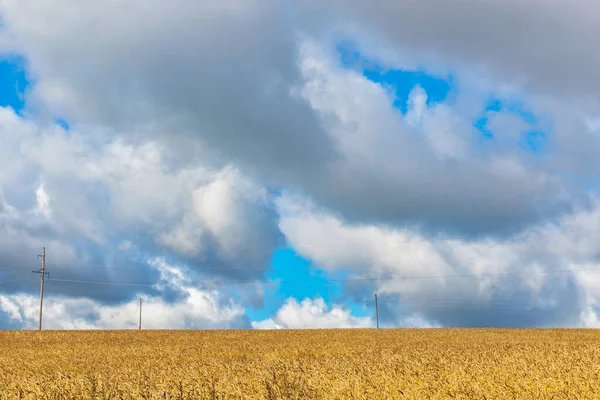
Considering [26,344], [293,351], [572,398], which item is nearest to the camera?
[572,398]

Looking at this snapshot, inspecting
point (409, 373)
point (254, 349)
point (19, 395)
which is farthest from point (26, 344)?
point (409, 373)

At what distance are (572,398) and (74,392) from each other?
299 inches

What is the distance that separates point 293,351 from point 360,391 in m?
16.8

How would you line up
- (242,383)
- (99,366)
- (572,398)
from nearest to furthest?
(572,398) → (242,383) → (99,366)

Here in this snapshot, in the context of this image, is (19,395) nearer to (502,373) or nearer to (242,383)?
(242,383)

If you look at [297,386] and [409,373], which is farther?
[409,373]

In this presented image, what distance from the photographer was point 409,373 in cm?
1026

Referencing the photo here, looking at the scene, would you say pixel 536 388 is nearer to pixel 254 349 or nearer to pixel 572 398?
pixel 572 398

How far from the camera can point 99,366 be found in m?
17.7

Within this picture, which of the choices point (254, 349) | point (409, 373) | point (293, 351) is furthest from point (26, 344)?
point (409, 373)

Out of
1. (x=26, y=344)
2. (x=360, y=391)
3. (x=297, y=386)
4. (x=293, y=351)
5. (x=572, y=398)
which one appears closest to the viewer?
(x=572, y=398)

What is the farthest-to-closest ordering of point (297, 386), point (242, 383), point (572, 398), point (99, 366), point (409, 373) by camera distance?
point (99, 366), point (409, 373), point (242, 383), point (297, 386), point (572, 398)

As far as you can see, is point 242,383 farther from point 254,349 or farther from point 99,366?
point 254,349

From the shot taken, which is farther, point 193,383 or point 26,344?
point 26,344
